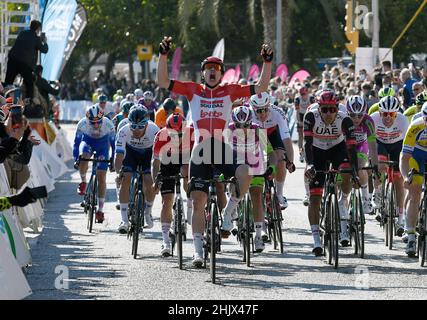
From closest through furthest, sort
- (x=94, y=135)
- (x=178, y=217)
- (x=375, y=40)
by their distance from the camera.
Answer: (x=178, y=217)
(x=94, y=135)
(x=375, y=40)

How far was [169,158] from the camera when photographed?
14594 mm

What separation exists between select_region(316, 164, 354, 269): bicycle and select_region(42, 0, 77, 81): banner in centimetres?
1407

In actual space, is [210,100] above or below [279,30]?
below

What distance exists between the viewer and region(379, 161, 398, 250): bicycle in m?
15.3

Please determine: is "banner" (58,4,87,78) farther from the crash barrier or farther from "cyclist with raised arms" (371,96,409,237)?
"cyclist with raised arms" (371,96,409,237)

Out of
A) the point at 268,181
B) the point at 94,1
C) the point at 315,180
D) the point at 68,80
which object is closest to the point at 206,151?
the point at 315,180

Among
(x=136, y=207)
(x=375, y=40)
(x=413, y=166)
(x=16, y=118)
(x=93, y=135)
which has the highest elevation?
(x=375, y=40)

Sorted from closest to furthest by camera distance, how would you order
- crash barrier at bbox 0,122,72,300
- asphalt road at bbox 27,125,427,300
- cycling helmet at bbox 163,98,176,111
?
crash barrier at bbox 0,122,72,300
asphalt road at bbox 27,125,427,300
cycling helmet at bbox 163,98,176,111

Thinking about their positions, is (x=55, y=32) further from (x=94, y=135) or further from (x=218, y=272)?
(x=218, y=272)

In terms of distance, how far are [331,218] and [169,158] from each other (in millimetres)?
2262

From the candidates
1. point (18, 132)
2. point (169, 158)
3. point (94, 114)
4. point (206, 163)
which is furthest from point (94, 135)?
point (206, 163)

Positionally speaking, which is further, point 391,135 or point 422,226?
point 391,135

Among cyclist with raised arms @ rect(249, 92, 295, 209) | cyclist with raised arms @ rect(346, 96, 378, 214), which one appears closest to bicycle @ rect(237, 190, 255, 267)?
cyclist with raised arms @ rect(249, 92, 295, 209)

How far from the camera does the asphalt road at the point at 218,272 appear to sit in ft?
37.4
